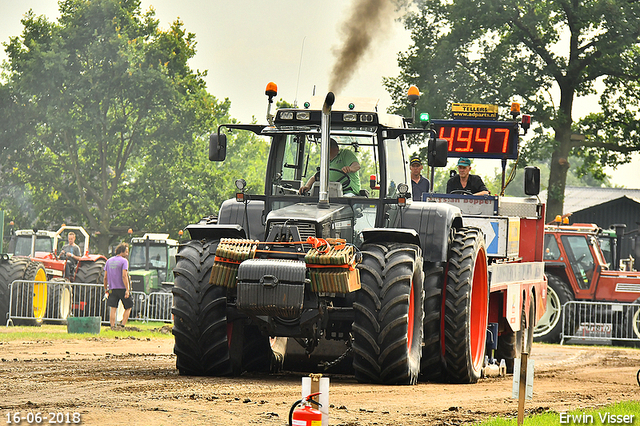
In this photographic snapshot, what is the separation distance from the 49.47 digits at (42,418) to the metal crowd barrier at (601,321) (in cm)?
1790

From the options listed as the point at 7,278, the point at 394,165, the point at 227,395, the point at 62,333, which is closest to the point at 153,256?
the point at 7,278

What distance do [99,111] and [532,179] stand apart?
33.6 m

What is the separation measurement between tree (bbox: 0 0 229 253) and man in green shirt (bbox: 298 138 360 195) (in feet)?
115

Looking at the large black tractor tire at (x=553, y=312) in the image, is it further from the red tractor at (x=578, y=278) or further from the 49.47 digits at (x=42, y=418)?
the 49.47 digits at (x=42, y=418)

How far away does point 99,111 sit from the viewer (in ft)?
147

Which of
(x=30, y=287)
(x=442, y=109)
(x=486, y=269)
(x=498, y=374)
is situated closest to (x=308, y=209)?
→ (x=486, y=269)

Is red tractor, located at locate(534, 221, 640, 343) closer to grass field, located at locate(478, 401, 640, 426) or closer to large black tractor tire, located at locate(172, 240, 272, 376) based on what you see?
large black tractor tire, located at locate(172, 240, 272, 376)

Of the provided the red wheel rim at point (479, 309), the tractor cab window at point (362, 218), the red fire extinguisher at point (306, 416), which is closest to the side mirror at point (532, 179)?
the red wheel rim at point (479, 309)

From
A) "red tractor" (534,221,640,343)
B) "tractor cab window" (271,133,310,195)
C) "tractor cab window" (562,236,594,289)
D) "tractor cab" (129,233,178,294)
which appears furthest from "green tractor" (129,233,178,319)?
"tractor cab window" (271,133,310,195)

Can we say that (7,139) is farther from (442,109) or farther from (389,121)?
(389,121)

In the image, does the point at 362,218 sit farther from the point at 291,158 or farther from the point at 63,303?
the point at 63,303

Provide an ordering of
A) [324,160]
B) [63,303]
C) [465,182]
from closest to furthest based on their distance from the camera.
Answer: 1. [324,160]
2. [465,182]
3. [63,303]

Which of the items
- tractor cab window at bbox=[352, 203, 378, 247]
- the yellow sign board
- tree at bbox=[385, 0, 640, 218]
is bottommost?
tractor cab window at bbox=[352, 203, 378, 247]

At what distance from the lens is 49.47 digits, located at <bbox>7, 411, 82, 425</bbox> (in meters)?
6.40
